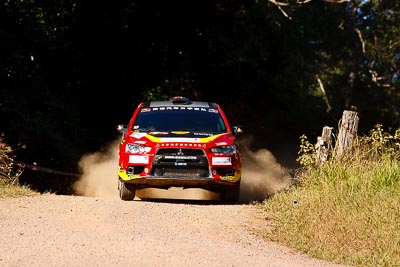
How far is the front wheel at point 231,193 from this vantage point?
16.2 meters

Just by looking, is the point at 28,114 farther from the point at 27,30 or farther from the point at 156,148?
the point at 156,148

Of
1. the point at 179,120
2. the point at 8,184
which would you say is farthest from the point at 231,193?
the point at 8,184

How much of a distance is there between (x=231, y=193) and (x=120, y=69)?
1225cm

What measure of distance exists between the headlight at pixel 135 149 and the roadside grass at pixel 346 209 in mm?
1990

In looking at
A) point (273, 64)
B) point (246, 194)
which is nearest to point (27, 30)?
point (246, 194)

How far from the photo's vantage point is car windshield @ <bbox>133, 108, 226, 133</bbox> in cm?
1670

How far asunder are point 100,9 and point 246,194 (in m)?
9.10

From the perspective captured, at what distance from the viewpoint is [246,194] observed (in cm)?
2112

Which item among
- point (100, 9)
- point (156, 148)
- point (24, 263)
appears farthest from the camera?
point (100, 9)

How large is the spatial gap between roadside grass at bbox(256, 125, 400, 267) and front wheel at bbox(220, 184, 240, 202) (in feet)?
1.86

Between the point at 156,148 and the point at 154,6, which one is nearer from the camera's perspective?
the point at 156,148

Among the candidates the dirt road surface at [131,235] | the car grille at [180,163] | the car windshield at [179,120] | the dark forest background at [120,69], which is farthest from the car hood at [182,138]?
the dark forest background at [120,69]

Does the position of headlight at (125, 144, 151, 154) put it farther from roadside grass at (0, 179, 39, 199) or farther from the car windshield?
roadside grass at (0, 179, 39, 199)

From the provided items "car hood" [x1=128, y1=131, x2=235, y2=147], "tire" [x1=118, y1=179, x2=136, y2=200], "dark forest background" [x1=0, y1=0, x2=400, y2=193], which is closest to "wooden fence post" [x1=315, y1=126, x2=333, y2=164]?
"car hood" [x1=128, y1=131, x2=235, y2=147]
